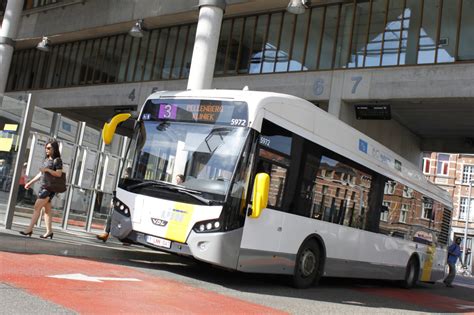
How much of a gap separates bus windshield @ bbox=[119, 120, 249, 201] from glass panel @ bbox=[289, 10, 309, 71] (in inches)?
465

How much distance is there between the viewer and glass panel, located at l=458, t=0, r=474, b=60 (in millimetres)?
16844

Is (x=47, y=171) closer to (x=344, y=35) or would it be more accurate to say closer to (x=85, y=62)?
(x=344, y=35)

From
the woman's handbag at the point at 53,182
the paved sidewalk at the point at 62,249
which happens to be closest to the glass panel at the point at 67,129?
the paved sidewalk at the point at 62,249

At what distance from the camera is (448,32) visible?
17.4m

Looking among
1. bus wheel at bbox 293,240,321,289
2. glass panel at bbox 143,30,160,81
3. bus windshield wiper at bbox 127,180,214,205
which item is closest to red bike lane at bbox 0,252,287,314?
bus windshield wiper at bbox 127,180,214,205

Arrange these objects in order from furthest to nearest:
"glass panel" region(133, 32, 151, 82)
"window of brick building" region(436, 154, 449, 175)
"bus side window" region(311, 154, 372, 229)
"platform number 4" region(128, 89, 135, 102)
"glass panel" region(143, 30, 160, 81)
→ 1. "window of brick building" region(436, 154, 449, 175)
2. "glass panel" region(133, 32, 151, 82)
3. "glass panel" region(143, 30, 160, 81)
4. "platform number 4" region(128, 89, 135, 102)
5. "bus side window" region(311, 154, 372, 229)

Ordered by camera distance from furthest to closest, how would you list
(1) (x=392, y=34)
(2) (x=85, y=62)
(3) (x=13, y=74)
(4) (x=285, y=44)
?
(3) (x=13, y=74) → (2) (x=85, y=62) → (4) (x=285, y=44) → (1) (x=392, y=34)

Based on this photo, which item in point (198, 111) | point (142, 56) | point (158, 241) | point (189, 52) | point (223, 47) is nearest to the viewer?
point (158, 241)

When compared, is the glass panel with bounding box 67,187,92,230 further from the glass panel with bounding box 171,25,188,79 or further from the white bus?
the glass panel with bounding box 171,25,188,79

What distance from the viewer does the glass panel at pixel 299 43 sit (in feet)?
66.2

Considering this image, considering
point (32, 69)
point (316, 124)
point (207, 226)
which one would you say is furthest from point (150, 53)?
point (207, 226)

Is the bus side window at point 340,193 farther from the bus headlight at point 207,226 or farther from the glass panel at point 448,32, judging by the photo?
the glass panel at point 448,32

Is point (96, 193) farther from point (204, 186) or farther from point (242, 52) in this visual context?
point (242, 52)

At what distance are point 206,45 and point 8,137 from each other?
232 inches
